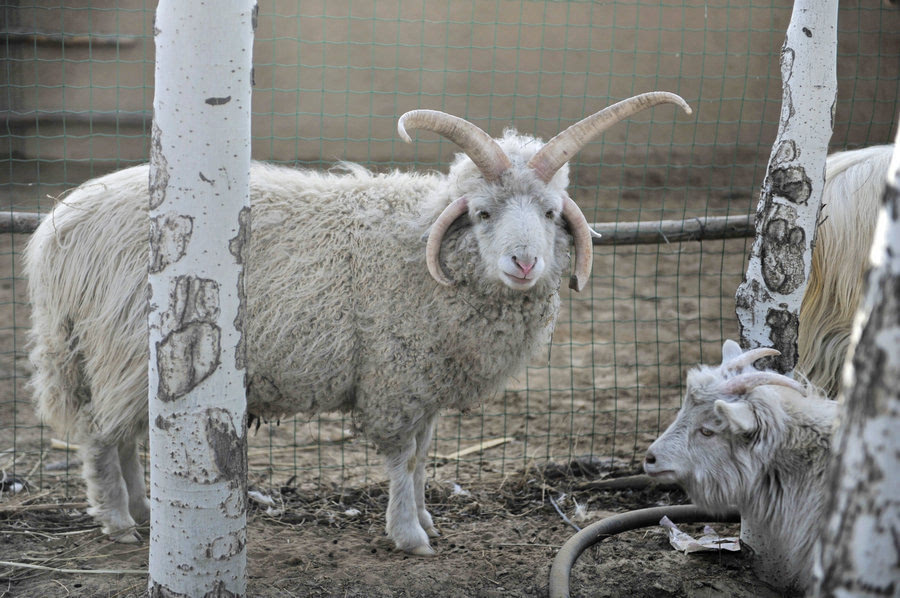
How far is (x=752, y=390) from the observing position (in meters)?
3.26

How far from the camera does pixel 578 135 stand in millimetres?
3752

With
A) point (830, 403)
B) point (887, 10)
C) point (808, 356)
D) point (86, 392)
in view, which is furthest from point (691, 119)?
point (86, 392)

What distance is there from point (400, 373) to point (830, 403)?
5.85 feet

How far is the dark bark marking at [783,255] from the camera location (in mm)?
3553

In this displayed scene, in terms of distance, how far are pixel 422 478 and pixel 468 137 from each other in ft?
5.69

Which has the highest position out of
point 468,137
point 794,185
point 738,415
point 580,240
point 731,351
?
point 468,137

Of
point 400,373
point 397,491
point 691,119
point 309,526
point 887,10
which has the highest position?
point 887,10

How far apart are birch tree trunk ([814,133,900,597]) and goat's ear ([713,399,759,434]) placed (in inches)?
49.4

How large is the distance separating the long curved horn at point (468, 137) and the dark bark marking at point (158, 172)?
1.18 metres

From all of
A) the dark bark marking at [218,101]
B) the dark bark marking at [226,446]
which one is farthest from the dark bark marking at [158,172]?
the dark bark marking at [226,446]

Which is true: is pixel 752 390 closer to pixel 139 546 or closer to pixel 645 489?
pixel 645 489

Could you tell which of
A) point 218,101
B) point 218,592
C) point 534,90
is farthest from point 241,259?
point 534,90

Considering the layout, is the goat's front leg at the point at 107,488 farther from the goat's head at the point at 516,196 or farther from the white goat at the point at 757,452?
the white goat at the point at 757,452

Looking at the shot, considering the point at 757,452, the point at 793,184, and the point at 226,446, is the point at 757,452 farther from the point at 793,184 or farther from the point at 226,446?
the point at 226,446
